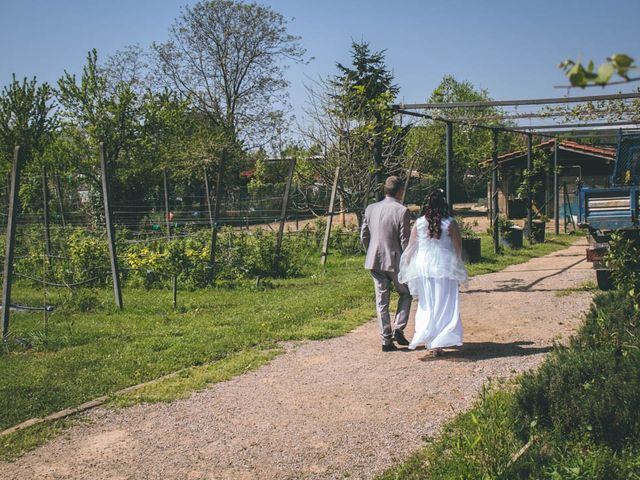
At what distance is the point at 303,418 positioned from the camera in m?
5.67

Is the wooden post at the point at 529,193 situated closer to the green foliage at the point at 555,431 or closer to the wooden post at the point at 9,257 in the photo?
the wooden post at the point at 9,257

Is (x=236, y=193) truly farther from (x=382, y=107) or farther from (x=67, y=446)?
(x=67, y=446)

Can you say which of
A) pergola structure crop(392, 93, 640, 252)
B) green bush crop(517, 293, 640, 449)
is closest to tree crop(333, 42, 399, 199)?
pergola structure crop(392, 93, 640, 252)

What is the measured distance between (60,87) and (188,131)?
27.7 ft

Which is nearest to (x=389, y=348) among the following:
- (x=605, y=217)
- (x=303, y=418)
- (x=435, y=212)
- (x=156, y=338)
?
(x=435, y=212)

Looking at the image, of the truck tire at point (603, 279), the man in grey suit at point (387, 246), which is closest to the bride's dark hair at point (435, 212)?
the man in grey suit at point (387, 246)

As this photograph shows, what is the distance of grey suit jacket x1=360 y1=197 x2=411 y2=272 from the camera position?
7609 mm

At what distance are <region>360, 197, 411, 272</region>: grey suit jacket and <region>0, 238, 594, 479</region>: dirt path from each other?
98cm

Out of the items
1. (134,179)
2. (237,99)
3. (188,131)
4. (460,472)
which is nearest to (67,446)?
(460,472)

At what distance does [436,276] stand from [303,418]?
7.63ft

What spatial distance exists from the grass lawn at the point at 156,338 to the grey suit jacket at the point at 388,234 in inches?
59.3

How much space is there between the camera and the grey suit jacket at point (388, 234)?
761 centimetres

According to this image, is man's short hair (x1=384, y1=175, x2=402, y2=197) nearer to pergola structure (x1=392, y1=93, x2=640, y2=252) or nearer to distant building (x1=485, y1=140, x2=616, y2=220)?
pergola structure (x1=392, y1=93, x2=640, y2=252)

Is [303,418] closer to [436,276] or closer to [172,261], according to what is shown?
[436,276]
